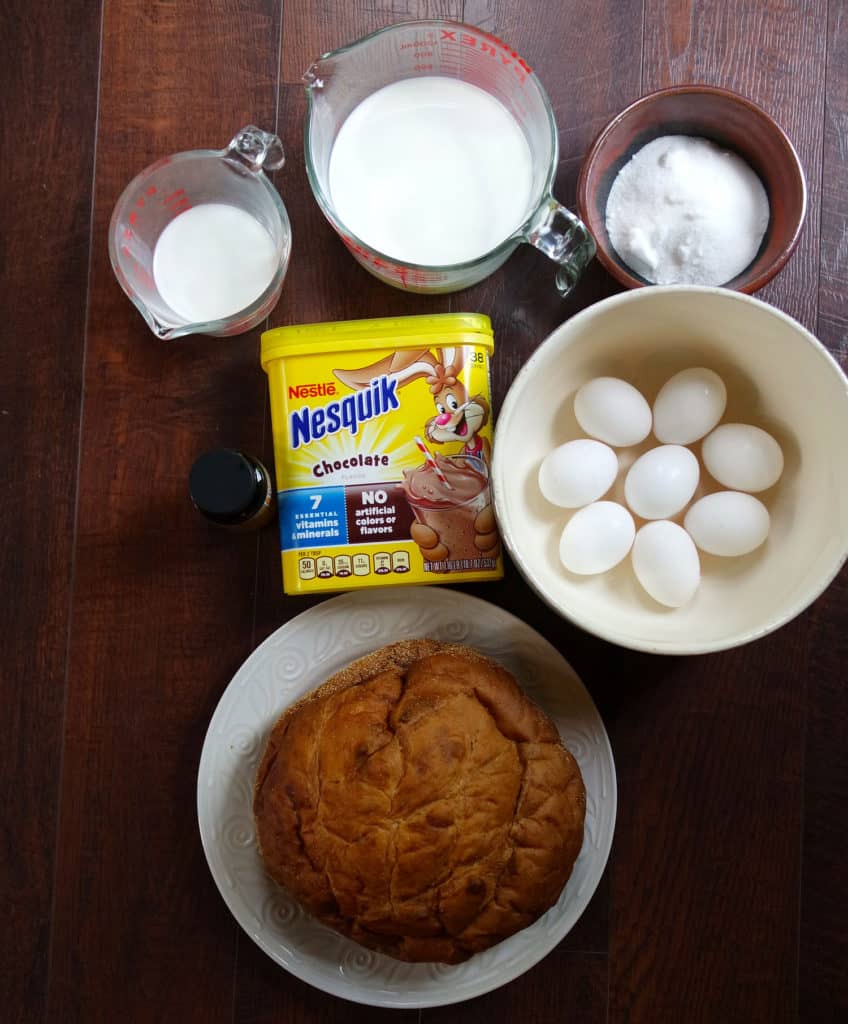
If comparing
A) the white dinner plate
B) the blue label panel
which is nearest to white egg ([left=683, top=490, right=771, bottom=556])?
the white dinner plate

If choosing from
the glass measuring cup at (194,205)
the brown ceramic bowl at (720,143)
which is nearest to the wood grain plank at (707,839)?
the brown ceramic bowl at (720,143)

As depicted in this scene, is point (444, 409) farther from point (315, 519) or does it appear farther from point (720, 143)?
point (720, 143)


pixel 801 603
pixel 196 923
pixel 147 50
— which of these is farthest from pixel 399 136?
pixel 196 923

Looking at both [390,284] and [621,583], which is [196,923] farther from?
[390,284]

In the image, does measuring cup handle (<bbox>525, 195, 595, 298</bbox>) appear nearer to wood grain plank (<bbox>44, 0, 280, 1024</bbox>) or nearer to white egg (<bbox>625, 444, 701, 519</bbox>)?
white egg (<bbox>625, 444, 701, 519</bbox>)

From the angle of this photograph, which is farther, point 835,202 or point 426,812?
point 835,202

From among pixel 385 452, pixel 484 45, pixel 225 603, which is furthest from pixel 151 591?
pixel 484 45

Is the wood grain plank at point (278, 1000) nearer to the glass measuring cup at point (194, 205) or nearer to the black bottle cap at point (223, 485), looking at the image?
the black bottle cap at point (223, 485)
